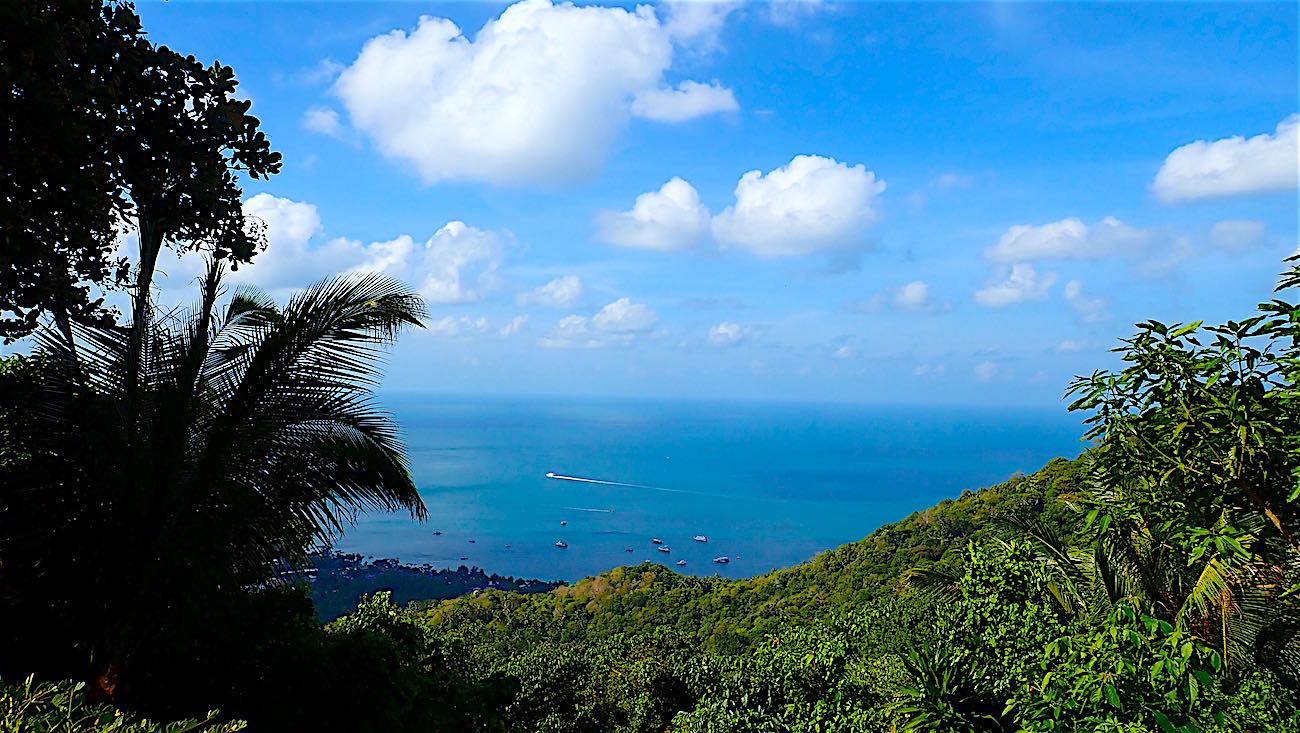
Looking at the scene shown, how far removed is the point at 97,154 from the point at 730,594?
111 feet

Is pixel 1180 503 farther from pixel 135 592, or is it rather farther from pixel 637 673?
pixel 637 673

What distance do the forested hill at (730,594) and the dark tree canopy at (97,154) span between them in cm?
2375

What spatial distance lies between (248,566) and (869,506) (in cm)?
11914

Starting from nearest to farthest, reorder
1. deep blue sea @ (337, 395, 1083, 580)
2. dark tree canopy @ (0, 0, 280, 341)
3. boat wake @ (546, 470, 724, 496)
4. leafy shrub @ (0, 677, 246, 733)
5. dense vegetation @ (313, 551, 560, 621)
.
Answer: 1. leafy shrub @ (0, 677, 246, 733)
2. dark tree canopy @ (0, 0, 280, 341)
3. dense vegetation @ (313, 551, 560, 621)
4. deep blue sea @ (337, 395, 1083, 580)
5. boat wake @ (546, 470, 724, 496)

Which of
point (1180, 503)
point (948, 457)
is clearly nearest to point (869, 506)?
point (948, 457)

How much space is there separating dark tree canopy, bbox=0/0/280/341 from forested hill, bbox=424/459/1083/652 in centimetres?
2375

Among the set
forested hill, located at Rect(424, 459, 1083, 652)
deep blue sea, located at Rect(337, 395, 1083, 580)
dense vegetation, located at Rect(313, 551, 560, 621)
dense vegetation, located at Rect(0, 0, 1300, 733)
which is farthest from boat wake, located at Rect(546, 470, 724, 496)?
dense vegetation, located at Rect(0, 0, 1300, 733)

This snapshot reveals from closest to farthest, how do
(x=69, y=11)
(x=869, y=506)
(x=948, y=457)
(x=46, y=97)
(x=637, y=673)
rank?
(x=46, y=97)
(x=69, y=11)
(x=637, y=673)
(x=869, y=506)
(x=948, y=457)

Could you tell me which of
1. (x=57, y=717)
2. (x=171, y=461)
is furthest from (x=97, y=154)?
(x=57, y=717)

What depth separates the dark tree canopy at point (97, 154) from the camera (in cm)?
377

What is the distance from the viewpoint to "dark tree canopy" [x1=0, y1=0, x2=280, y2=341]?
377cm

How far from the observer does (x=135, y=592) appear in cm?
445

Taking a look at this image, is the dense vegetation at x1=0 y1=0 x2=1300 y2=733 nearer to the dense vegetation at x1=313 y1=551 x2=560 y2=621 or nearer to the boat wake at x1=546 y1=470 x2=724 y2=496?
the dense vegetation at x1=313 y1=551 x2=560 y2=621

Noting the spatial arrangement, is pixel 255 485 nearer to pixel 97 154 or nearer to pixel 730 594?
pixel 97 154
